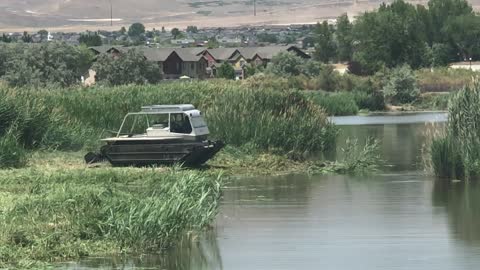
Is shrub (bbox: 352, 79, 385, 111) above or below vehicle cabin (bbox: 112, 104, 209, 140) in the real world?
below

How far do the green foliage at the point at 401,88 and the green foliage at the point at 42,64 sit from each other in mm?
21996

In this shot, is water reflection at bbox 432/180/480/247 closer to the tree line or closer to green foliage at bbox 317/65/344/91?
green foliage at bbox 317/65/344/91

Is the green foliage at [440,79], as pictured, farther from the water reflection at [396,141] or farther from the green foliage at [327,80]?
the water reflection at [396,141]

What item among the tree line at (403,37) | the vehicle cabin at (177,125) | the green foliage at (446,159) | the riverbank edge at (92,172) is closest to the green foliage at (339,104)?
the tree line at (403,37)

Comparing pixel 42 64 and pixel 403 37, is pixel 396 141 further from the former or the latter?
pixel 403 37

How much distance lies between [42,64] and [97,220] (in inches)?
2666

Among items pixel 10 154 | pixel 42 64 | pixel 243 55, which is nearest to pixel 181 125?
pixel 10 154

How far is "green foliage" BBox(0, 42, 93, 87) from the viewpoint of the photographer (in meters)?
75.8

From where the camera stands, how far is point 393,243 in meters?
19.0

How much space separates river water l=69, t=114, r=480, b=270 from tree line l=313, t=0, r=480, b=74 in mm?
81922

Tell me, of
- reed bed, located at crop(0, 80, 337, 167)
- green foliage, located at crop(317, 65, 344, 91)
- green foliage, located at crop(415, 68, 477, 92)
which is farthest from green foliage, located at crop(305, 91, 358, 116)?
reed bed, located at crop(0, 80, 337, 167)

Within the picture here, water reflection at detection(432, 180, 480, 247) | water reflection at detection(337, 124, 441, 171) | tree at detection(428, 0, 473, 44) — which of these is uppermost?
tree at detection(428, 0, 473, 44)

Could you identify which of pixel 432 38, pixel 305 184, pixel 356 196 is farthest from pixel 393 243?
pixel 432 38

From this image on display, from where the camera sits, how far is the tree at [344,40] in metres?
132
